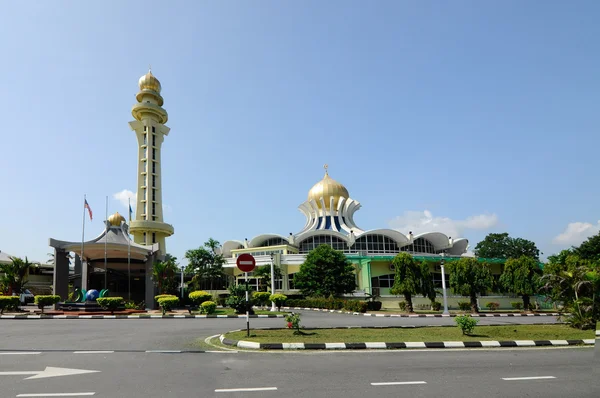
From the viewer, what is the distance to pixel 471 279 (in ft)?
120

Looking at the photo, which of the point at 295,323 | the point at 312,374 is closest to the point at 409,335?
the point at 295,323

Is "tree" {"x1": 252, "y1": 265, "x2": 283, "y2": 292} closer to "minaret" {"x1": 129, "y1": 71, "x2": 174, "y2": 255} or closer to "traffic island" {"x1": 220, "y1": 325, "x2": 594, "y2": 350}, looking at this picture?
"minaret" {"x1": 129, "y1": 71, "x2": 174, "y2": 255}

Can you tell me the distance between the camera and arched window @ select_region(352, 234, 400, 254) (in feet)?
211

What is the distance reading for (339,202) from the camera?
6931 cm

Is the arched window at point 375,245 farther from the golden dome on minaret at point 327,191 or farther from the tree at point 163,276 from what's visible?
the tree at point 163,276

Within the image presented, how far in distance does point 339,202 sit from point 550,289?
4829cm

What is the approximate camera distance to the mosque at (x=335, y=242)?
5316cm

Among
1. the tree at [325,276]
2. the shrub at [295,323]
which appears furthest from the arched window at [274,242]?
the shrub at [295,323]

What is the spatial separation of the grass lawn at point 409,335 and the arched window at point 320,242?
47594 mm

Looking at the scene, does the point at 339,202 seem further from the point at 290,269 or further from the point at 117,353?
the point at 117,353

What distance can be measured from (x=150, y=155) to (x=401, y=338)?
59.5m

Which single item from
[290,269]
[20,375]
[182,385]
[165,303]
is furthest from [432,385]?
[290,269]

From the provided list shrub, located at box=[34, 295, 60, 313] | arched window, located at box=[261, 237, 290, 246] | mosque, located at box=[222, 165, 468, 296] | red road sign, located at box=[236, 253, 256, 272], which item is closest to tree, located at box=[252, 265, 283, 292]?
mosque, located at box=[222, 165, 468, 296]

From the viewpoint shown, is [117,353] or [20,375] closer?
[20,375]
